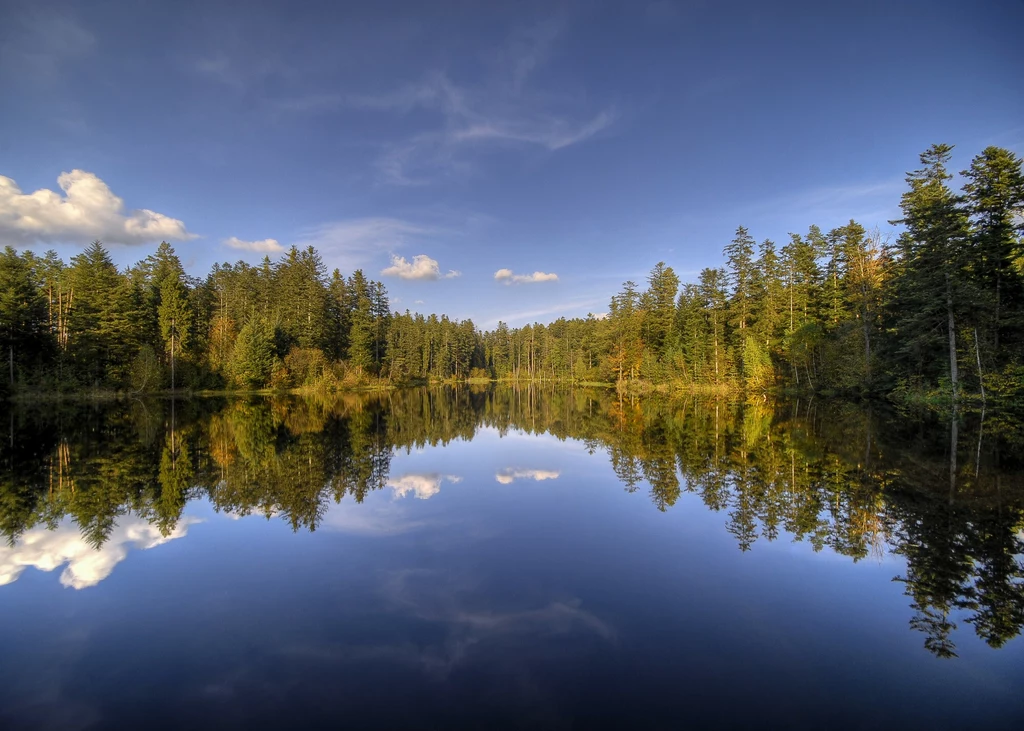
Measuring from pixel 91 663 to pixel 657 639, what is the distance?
5.71m

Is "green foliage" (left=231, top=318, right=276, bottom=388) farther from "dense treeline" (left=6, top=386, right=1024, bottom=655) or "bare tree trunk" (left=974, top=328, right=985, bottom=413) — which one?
"bare tree trunk" (left=974, top=328, right=985, bottom=413)

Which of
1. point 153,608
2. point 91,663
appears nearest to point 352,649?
point 91,663

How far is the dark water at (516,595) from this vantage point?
402cm

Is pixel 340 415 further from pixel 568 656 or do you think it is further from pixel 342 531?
pixel 568 656

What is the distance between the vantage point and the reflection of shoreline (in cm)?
666

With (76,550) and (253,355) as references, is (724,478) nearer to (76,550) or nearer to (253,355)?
(76,550)

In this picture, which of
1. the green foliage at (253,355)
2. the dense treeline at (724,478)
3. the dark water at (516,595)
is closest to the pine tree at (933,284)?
the dense treeline at (724,478)

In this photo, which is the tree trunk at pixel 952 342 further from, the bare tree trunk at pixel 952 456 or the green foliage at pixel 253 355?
the green foliage at pixel 253 355

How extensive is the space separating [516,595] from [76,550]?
23.9 feet

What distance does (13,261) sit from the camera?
130ft

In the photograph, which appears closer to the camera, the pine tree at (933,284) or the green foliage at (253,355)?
the pine tree at (933,284)

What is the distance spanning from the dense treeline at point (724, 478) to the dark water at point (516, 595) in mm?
83

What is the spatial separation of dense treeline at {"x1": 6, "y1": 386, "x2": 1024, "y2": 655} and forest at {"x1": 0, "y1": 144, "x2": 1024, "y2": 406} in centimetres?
809

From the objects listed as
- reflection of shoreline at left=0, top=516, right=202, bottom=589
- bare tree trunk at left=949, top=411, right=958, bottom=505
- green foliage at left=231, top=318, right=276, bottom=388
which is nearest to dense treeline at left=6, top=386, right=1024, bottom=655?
bare tree trunk at left=949, top=411, right=958, bottom=505
